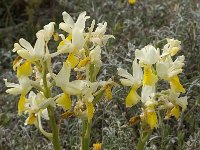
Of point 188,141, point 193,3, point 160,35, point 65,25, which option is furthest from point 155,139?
point 193,3

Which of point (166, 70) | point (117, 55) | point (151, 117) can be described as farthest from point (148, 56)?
point (117, 55)

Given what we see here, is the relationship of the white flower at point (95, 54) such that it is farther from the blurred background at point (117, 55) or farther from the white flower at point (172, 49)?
the blurred background at point (117, 55)

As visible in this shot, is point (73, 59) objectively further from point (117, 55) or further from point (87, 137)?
point (117, 55)

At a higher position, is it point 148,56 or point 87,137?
point 148,56

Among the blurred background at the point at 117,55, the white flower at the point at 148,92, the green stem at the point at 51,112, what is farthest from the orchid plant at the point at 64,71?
the blurred background at the point at 117,55

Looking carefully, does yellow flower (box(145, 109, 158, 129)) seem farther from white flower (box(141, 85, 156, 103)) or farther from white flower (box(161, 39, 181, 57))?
white flower (box(161, 39, 181, 57))

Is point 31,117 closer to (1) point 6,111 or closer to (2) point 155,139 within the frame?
(2) point 155,139

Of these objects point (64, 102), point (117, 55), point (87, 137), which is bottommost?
point (87, 137)

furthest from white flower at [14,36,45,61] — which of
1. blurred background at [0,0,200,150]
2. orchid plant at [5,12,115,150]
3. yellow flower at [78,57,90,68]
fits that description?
blurred background at [0,0,200,150]
